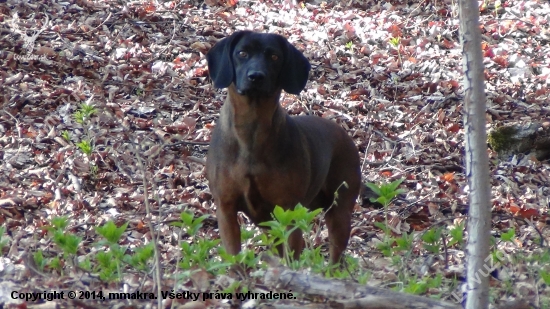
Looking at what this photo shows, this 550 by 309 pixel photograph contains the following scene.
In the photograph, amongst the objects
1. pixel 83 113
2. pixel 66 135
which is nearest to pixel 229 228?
pixel 83 113

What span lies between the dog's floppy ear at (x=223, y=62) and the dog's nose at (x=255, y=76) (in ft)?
0.87

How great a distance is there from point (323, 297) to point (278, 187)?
2.42m

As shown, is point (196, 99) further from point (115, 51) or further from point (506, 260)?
point (506, 260)

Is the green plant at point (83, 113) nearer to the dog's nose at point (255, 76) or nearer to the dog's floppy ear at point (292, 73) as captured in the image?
the dog's floppy ear at point (292, 73)

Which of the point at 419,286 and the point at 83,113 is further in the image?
the point at 83,113

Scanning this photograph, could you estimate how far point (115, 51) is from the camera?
10.9 meters

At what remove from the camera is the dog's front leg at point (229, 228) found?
6.20 m

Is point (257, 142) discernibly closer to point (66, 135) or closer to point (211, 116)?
point (66, 135)

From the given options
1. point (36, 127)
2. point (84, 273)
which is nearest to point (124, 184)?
point (36, 127)

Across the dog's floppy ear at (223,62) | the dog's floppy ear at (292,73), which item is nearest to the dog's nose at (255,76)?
the dog's floppy ear at (223,62)

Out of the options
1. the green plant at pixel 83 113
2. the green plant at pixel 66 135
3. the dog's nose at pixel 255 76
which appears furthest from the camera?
the green plant at pixel 66 135

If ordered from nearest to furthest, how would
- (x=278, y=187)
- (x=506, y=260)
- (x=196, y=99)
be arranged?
(x=506, y=260), (x=278, y=187), (x=196, y=99)

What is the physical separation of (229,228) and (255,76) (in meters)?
1.17

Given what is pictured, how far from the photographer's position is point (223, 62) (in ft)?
21.2
